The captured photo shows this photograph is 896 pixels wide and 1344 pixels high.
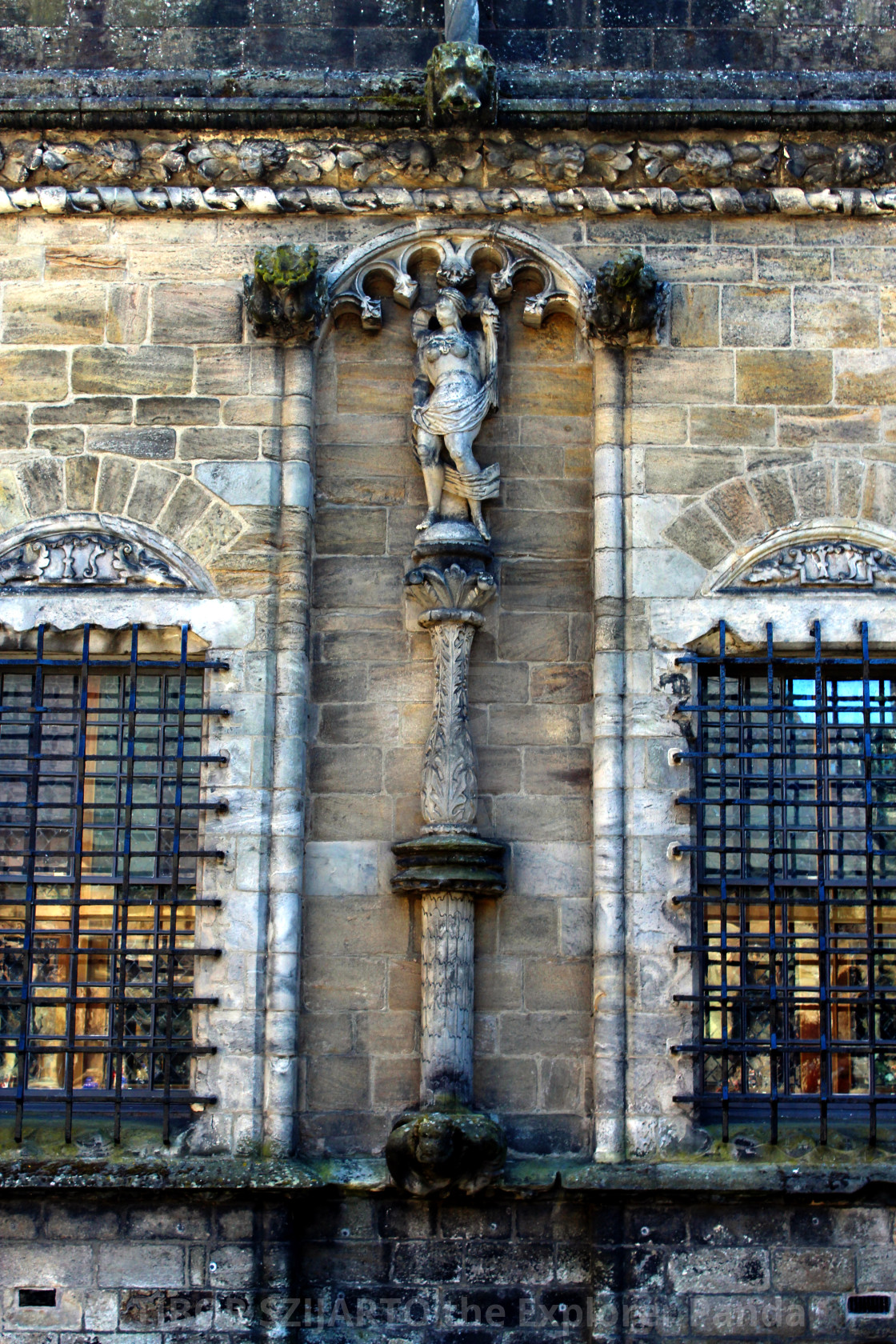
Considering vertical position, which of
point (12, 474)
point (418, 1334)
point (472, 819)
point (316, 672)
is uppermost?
point (12, 474)

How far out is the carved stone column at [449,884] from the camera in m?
6.81

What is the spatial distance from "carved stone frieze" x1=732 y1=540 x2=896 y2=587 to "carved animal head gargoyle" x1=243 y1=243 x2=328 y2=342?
2.33 metres

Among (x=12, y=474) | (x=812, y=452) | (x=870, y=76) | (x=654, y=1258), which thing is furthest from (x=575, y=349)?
(x=654, y=1258)

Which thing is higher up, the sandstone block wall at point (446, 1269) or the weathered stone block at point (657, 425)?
the weathered stone block at point (657, 425)

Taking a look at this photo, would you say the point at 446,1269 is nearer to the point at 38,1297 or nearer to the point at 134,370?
the point at 38,1297

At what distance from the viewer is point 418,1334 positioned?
22.7 feet

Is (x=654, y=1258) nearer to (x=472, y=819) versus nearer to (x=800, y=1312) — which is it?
(x=800, y=1312)

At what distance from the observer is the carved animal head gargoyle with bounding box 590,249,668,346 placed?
746 centimetres

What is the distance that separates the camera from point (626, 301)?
7523mm

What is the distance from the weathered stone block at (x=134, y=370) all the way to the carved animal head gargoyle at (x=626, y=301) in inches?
75.3

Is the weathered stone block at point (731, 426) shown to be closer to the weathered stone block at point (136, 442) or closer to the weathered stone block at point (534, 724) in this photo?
the weathered stone block at point (534, 724)

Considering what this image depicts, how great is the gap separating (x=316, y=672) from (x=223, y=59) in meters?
3.02

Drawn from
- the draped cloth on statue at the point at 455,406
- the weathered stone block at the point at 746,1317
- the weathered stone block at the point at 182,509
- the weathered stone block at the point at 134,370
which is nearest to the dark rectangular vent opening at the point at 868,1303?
the weathered stone block at the point at 746,1317

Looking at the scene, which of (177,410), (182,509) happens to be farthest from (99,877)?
(177,410)
